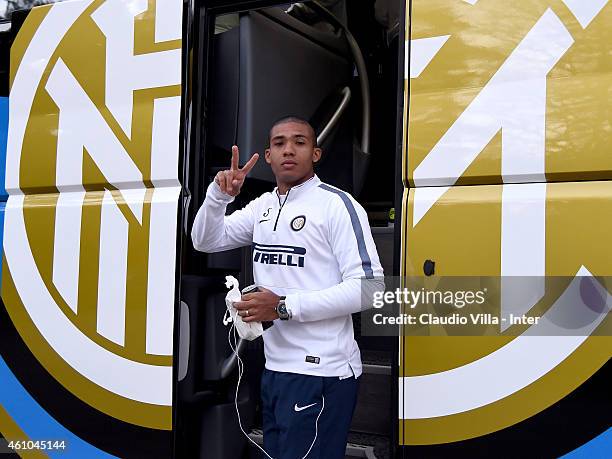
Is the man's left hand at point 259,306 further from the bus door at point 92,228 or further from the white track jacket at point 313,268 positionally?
the bus door at point 92,228

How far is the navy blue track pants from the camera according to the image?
2.16 meters

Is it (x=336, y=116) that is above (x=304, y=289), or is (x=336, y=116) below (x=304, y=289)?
above

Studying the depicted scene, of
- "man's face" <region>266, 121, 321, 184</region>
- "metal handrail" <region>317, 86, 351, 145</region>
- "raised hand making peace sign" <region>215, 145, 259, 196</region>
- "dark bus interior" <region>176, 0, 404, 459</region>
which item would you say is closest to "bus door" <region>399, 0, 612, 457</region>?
"dark bus interior" <region>176, 0, 404, 459</region>

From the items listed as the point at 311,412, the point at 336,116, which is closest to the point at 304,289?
the point at 311,412

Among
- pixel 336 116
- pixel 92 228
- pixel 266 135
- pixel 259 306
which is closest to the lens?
pixel 259 306

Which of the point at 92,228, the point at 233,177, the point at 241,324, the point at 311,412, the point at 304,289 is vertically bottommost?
the point at 311,412

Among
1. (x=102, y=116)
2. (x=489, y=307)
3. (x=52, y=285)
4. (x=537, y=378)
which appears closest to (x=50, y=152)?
(x=102, y=116)

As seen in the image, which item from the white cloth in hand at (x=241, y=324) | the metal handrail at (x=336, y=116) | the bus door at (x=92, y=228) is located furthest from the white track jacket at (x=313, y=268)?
the metal handrail at (x=336, y=116)

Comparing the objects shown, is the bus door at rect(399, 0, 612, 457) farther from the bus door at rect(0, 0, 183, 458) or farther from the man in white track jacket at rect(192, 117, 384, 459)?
the bus door at rect(0, 0, 183, 458)

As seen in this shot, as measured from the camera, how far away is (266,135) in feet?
9.76

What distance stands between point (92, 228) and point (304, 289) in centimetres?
91

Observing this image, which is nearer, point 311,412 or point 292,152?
point 311,412

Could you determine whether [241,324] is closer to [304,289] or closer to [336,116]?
[304,289]

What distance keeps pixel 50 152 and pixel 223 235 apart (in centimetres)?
82
